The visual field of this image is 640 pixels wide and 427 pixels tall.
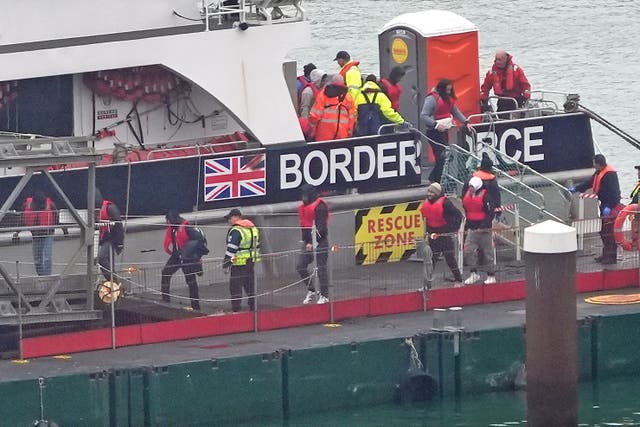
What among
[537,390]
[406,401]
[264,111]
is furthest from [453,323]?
[264,111]

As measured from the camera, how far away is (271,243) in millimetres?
21266

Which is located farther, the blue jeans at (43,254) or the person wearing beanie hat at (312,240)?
the person wearing beanie hat at (312,240)

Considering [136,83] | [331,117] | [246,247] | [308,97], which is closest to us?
[246,247]

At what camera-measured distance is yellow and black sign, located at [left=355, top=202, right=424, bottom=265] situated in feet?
70.1

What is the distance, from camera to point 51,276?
61.9ft

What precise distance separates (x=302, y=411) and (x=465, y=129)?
527cm

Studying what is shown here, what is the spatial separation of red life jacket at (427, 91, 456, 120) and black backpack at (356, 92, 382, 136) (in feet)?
2.13

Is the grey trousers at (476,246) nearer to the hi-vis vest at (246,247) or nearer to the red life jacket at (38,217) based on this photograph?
the hi-vis vest at (246,247)

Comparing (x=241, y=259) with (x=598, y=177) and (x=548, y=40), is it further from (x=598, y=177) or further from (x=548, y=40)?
(x=548, y=40)

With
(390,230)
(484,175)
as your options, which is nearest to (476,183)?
(484,175)

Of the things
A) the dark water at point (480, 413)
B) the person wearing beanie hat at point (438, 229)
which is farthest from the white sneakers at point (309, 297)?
the dark water at point (480, 413)

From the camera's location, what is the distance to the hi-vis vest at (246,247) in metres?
19.4

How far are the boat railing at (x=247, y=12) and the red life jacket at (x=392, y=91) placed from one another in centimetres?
147

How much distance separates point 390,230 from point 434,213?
4.89 ft
